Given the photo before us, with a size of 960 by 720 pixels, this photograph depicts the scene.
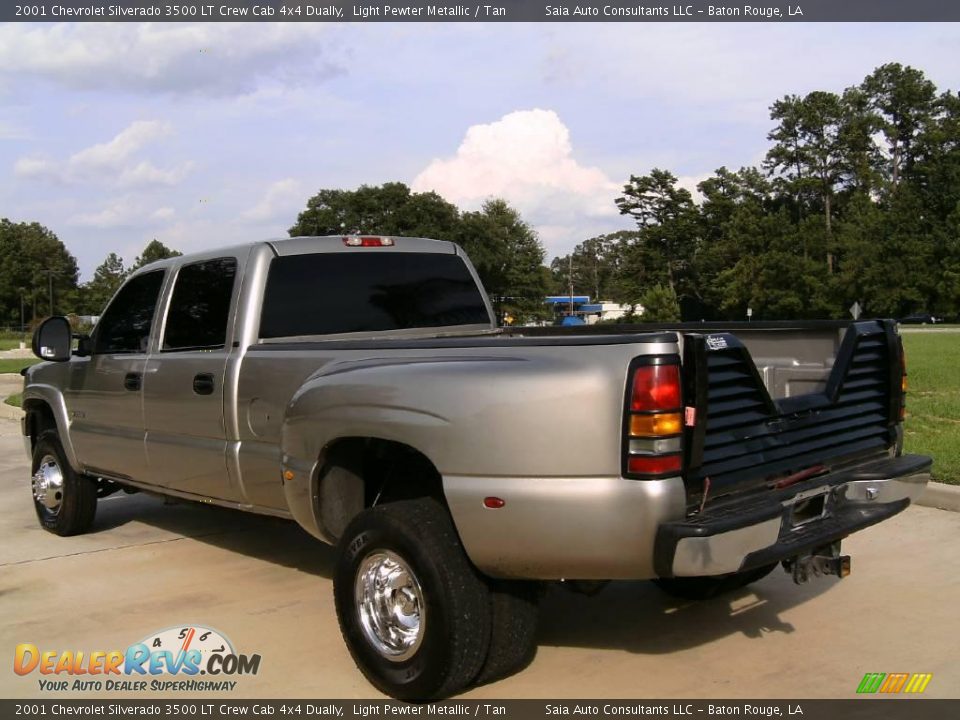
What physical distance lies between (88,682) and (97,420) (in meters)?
2.28

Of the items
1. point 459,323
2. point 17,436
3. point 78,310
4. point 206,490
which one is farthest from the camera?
point 78,310

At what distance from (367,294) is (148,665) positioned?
7.29 feet

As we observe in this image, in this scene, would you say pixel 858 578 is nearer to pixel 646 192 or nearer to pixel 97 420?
pixel 97 420

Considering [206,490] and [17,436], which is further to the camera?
[17,436]

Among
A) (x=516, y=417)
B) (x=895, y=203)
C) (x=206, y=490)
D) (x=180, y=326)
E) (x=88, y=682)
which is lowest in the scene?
(x=88, y=682)

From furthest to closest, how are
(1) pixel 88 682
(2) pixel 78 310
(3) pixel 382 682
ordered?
(2) pixel 78 310
(1) pixel 88 682
(3) pixel 382 682

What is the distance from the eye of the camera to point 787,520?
12.2ft

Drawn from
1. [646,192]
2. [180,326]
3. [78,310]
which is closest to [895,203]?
[646,192]

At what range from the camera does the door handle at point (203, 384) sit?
16.5ft

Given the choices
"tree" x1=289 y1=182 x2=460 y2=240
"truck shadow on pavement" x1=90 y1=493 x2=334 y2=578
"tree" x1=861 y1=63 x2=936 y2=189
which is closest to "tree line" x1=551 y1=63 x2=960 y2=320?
"tree" x1=861 y1=63 x2=936 y2=189

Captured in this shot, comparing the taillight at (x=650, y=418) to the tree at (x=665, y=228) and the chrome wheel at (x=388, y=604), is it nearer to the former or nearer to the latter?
the chrome wheel at (x=388, y=604)

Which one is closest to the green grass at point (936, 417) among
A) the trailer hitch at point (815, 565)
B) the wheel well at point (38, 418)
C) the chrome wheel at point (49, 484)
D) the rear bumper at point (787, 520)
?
the rear bumper at point (787, 520)

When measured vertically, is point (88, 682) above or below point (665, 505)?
below

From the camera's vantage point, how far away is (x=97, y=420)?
6152 millimetres
